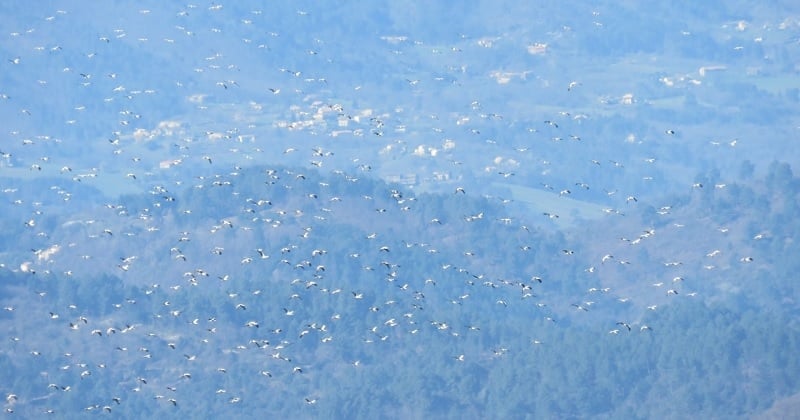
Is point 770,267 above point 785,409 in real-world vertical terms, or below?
below

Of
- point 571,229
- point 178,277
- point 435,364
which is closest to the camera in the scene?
point 435,364

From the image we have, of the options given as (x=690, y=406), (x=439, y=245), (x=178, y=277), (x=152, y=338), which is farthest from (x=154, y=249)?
(x=690, y=406)

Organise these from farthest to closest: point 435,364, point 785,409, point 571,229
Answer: point 571,229, point 435,364, point 785,409

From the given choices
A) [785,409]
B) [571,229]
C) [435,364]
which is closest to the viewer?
[785,409]

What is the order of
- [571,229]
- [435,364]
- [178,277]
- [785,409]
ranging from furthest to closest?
[571,229], [178,277], [435,364], [785,409]

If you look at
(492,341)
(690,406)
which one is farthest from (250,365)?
(690,406)

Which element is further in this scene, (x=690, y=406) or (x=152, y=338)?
(x=152, y=338)

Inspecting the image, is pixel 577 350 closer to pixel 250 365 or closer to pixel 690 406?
pixel 690 406

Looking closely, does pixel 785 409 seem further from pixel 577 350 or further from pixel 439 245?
pixel 439 245

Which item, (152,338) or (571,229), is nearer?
(152,338)
